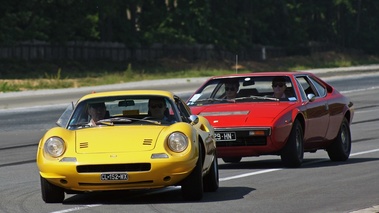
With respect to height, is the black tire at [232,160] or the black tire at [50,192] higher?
the black tire at [50,192]

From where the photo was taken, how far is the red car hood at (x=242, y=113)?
15477mm

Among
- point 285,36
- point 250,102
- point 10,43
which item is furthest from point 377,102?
point 285,36

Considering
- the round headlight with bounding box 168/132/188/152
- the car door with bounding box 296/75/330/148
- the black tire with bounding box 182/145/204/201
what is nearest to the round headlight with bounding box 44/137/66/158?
the round headlight with bounding box 168/132/188/152

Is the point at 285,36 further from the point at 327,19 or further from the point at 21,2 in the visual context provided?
the point at 21,2

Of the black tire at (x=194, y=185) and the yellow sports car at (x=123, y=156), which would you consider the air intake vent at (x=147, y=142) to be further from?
the black tire at (x=194, y=185)

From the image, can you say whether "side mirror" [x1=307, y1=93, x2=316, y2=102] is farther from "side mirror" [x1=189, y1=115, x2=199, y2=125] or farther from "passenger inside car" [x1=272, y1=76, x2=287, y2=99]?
"side mirror" [x1=189, y1=115, x2=199, y2=125]

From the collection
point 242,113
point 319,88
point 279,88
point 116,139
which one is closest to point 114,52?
point 319,88

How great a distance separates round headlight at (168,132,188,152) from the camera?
453 inches

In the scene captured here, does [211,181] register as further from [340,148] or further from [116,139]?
[340,148]

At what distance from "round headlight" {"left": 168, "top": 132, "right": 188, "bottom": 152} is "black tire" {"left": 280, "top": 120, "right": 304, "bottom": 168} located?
404 centimetres

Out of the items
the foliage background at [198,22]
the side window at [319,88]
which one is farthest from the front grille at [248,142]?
the foliage background at [198,22]

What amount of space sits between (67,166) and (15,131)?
16.4 m

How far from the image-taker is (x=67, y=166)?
1127 cm

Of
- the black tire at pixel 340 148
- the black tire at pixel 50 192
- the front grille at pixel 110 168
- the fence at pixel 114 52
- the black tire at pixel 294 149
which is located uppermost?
the front grille at pixel 110 168
